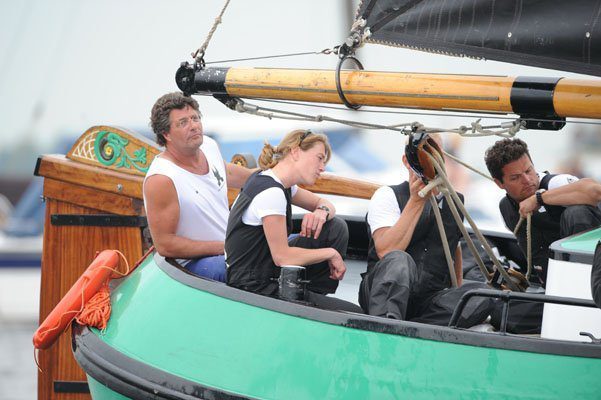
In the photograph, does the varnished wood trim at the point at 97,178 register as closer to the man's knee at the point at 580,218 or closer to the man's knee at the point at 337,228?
the man's knee at the point at 337,228

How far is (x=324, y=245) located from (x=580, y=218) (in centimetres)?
110

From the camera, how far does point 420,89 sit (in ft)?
15.3

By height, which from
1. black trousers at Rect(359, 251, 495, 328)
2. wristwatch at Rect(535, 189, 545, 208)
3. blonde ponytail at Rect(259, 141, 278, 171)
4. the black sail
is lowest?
black trousers at Rect(359, 251, 495, 328)

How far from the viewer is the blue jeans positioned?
5172mm

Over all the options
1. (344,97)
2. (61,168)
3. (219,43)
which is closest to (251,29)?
(219,43)

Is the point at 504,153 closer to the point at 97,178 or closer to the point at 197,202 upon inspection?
the point at 197,202

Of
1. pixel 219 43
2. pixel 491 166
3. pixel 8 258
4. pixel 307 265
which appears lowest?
pixel 8 258

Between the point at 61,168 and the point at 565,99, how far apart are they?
9.41 feet

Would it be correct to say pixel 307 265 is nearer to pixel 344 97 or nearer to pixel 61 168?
pixel 344 97

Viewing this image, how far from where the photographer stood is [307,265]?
4887mm

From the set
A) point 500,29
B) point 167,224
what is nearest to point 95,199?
point 167,224

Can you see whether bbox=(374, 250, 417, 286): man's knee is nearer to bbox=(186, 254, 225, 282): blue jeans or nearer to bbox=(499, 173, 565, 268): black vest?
bbox=(186, 254, 225, 282): blue jeans

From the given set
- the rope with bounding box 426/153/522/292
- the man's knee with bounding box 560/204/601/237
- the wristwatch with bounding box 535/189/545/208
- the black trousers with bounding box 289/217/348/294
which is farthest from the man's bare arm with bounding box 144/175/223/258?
the man's knee with bounding box 560/204/601/237

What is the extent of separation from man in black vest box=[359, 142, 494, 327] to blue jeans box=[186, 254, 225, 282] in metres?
0.63
